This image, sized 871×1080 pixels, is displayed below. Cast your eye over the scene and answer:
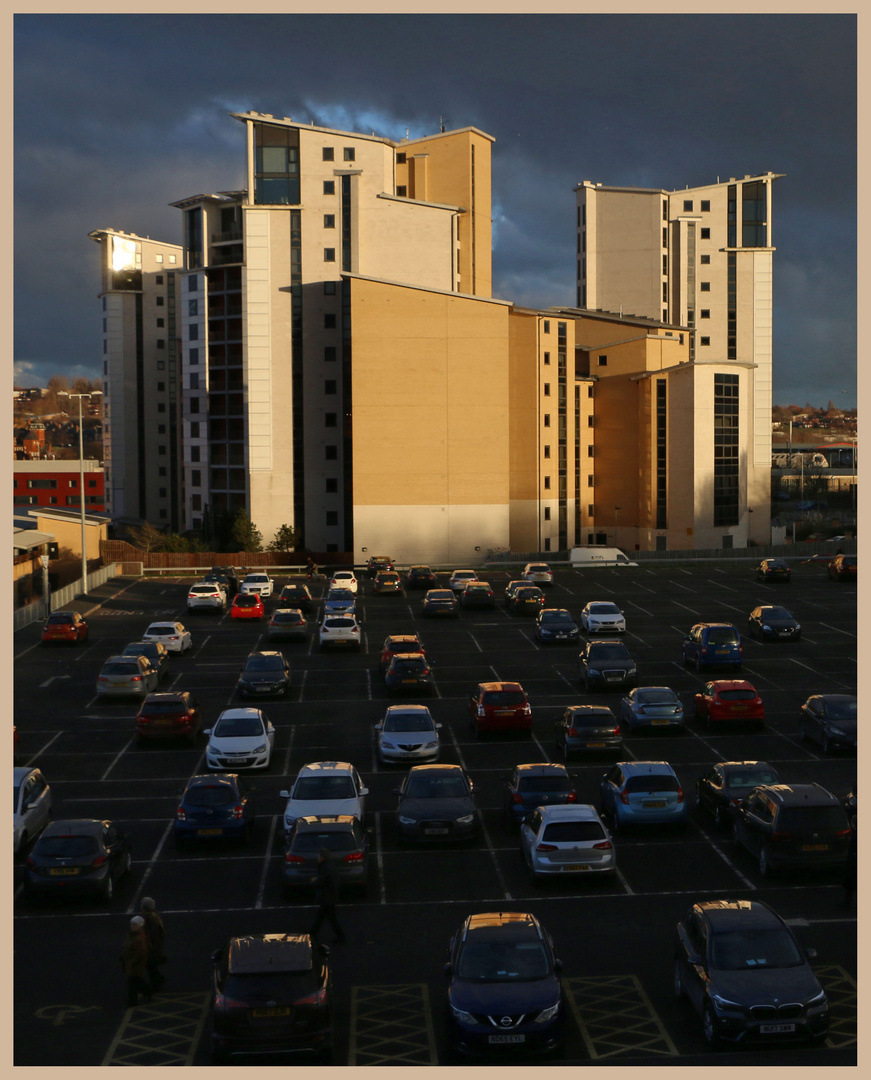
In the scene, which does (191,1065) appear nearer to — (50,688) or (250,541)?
(50,688)

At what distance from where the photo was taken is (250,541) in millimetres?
86562

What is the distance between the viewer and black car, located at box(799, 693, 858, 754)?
30.2 metres

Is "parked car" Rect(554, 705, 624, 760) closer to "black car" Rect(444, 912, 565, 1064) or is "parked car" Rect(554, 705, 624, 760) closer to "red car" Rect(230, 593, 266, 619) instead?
"black car" Rect(444, 912, 565, 1064)

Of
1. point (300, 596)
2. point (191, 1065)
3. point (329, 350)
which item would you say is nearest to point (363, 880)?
point (191, 1065)

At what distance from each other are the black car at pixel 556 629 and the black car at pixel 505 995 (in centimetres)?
3159

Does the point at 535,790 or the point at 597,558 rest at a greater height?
the point at 597,558

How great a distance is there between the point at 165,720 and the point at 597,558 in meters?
45.9

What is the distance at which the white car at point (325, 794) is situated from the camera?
23.7 m

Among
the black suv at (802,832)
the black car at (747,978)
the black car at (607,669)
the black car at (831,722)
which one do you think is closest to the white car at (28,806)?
the black car at (747,978)

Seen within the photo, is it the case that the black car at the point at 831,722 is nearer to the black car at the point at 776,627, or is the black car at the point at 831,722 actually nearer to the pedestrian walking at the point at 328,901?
the black car at the point at 776,627

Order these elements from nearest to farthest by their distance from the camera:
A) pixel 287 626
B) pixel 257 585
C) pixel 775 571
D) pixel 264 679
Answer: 1. pixel 264 679
2. pixel 287 626
3. pixel 257 585
4. pixel 775 571

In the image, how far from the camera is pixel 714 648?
41562 mm

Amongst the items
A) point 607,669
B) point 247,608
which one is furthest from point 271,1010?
point 247,608

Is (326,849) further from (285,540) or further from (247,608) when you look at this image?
(285,540)
